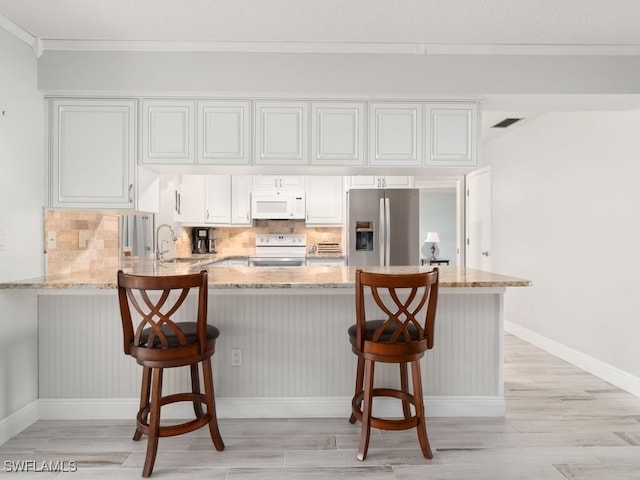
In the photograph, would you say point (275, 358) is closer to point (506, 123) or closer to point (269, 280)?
point (269, 280)

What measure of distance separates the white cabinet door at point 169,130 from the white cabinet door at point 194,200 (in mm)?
2448

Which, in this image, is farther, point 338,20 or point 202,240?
point 202,240

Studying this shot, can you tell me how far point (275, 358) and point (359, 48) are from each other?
2146 mm

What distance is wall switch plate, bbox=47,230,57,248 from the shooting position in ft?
10.00

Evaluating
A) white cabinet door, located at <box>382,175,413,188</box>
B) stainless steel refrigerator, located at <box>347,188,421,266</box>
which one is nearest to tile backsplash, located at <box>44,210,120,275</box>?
stainless steel refrigerator, located at <box>347,188,421,266</box>

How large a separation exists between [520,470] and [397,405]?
0.86m

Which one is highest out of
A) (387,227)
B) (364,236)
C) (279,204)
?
(279,204)

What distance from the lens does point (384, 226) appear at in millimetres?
5051

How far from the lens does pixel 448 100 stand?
3098 millimetres

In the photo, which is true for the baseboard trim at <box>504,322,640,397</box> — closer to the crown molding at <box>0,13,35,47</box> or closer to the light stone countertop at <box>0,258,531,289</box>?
the light stone countertop at <box>0,258,531,289</box>

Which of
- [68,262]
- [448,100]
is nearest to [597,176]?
[448,100]

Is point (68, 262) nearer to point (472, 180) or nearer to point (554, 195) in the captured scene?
point (554, 195)

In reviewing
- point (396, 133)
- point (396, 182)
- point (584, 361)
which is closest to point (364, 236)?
point (396, 182)

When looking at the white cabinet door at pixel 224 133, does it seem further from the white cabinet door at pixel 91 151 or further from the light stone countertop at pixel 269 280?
the light stone countertop at pixel 269 280
